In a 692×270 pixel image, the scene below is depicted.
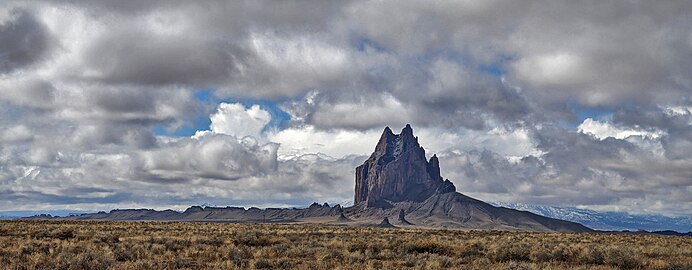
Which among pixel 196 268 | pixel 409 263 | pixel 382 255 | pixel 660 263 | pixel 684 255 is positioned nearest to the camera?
pixel 196 268

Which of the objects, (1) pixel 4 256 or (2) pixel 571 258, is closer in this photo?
(1) pixel 4 256

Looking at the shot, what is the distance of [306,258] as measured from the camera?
84.3ft

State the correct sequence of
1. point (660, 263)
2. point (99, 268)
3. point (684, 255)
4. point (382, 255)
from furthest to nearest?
1. point (684, 255)
2. point (382, 255)
3. point (660, 263)
4. point (99, 268)

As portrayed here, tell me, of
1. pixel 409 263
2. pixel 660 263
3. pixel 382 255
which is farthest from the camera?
pixel 382 255

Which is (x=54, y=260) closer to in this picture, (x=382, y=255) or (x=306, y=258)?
(x=306, y=258)

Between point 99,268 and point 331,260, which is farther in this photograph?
point 331,260

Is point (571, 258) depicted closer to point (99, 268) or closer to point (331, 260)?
point (331, 260)

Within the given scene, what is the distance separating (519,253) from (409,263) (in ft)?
25.0

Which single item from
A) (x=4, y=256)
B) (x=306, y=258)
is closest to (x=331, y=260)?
(x=306, y=258)

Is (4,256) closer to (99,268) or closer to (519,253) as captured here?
(99,268)

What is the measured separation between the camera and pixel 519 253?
28.1m

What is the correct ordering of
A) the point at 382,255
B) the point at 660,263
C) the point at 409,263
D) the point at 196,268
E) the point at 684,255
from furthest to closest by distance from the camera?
the point at 684,255, the point at 382,255, the point at 660,263, the point at 409,263, the point at 196,268

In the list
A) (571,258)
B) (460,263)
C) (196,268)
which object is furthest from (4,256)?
(571,258)

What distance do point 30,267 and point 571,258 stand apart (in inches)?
932
